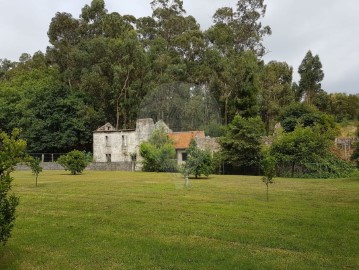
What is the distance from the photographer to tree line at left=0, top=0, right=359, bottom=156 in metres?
46.8

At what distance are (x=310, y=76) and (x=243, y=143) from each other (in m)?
27.5

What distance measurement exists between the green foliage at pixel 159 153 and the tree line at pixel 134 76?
1035cm

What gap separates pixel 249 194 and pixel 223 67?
31.5 m

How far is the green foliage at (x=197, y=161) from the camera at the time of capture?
24.4m

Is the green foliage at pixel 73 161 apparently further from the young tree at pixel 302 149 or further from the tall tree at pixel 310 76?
the tall tree at pixel 310 76

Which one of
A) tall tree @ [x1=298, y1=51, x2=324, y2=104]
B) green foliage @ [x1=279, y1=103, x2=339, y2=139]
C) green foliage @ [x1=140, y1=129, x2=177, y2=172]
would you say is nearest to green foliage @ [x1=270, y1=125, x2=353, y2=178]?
green foliage @ [x1=140, y1=129, x2=177, y2=172]

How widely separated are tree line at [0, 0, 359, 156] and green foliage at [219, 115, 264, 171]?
383 inches

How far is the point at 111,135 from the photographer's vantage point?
148 ft

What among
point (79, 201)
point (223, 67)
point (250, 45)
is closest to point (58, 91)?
point (223, 67)

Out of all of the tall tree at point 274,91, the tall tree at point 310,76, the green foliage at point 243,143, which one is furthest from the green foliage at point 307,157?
the tall tree at point 310,76

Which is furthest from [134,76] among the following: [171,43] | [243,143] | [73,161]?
[243,143]

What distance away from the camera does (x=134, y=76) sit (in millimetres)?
48656

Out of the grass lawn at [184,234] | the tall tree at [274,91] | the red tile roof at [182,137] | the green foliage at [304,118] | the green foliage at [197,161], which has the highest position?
the tall tree at [274,91]

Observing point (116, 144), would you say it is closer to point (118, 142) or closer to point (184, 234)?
point (118, 142)
